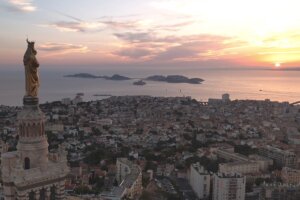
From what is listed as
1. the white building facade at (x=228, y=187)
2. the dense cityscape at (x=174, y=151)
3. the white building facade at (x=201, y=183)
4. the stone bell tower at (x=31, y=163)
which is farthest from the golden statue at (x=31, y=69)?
the white building facade at (x=201, y=183)

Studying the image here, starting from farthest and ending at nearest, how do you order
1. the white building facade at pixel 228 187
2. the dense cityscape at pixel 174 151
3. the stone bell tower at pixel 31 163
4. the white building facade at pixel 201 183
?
the white building facade at pixel 201 183, the dense cityscape at pixel 174 151, the white building facade at pixel 228 187, the stone bell tower at pixel 31 163

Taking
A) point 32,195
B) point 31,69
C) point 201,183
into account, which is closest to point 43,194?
point 32,195

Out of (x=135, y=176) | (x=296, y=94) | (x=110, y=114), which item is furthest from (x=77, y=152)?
(x=296, y=94)

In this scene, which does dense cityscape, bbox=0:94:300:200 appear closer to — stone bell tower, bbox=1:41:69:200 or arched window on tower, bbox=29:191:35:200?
stone bell tower, bbox=1:41:69:200

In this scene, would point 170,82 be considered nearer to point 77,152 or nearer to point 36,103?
point 77,152

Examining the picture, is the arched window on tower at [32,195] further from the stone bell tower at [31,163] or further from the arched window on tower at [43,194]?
the arched window on tower at [43,194]

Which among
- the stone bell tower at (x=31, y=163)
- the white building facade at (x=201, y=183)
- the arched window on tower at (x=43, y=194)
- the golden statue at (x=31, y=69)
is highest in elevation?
the golden statue at (x=31, y=69)

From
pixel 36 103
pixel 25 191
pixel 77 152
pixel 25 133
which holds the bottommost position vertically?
pixel 77 152

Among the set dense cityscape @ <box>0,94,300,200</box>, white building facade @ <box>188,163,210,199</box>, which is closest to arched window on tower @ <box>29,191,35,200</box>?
dense cityscape @ <box>0,94,300,200</box>
